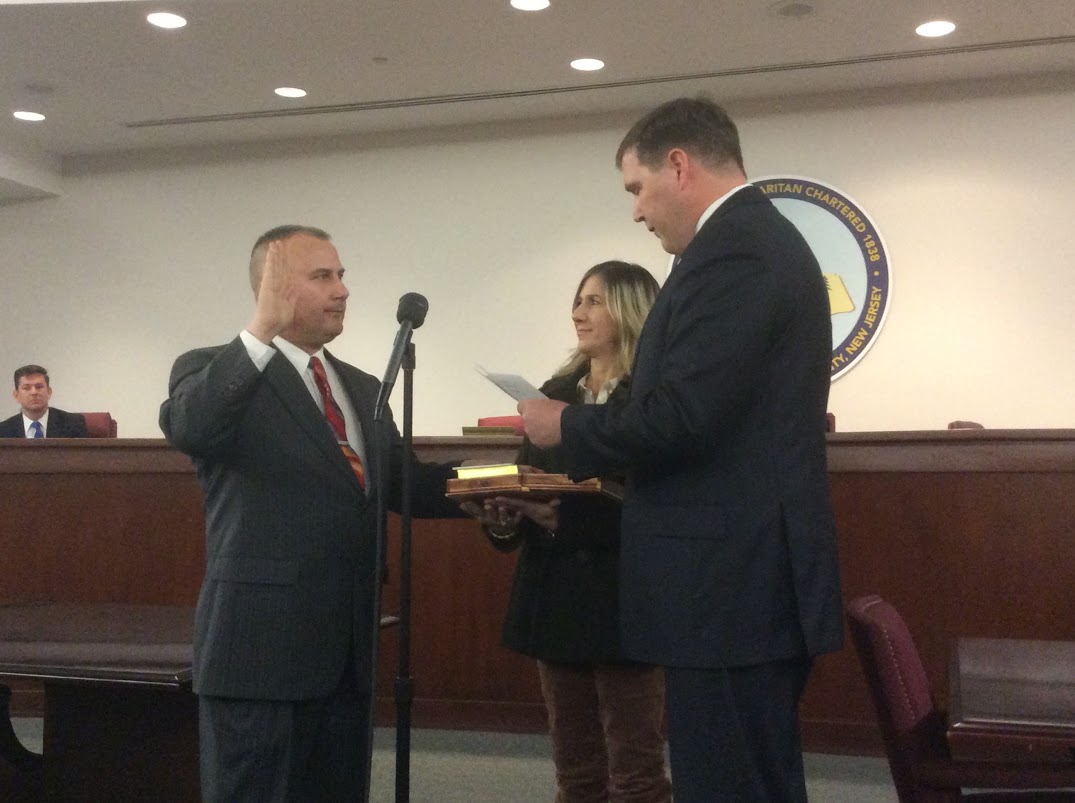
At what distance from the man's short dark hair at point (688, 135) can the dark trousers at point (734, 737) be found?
0.88 m

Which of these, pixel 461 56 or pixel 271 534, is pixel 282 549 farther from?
pixel 461 56

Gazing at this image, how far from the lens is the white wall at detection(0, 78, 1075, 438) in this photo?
6707 millimetres

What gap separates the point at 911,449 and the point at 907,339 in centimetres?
308

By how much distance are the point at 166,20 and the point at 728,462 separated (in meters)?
5.00

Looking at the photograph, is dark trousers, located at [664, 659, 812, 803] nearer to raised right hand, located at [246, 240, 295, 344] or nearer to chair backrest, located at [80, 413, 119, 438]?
raised right hand, located at [246, 240, 295, 344]

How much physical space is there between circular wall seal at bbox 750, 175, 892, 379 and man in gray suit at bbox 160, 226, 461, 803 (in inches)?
205

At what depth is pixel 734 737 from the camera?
175cm

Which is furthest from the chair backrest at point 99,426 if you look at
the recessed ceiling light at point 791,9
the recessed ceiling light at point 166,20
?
the recessed ceiling light at point 791,9

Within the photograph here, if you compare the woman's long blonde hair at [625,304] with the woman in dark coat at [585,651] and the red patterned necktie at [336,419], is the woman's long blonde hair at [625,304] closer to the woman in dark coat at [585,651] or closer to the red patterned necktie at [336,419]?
the woman in dark coat at [585,651]

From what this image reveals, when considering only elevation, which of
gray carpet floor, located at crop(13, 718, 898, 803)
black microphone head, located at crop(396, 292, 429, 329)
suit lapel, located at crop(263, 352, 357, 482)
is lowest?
gray carpet floor, located at crop(13, 718, 898, 803)

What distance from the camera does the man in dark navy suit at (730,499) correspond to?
1.77 m

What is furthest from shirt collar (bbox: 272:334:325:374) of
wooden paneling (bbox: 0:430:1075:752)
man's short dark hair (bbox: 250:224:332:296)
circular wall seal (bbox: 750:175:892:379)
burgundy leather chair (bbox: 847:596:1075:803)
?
circular wall seal (bbox: 750:175:892:379)

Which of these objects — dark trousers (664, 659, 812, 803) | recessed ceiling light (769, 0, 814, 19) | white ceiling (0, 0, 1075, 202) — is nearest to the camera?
dark trousers (664, 659, 812, 803)

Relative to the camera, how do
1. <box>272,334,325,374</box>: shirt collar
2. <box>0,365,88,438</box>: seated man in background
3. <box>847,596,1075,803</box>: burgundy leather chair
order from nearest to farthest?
1. <box>847,596,1075,803</box>: burgundy leather chair
2. <box>272,334,325,374</box>: shirt collar
3. <box>0,365,88,438</box>: seated man in background
